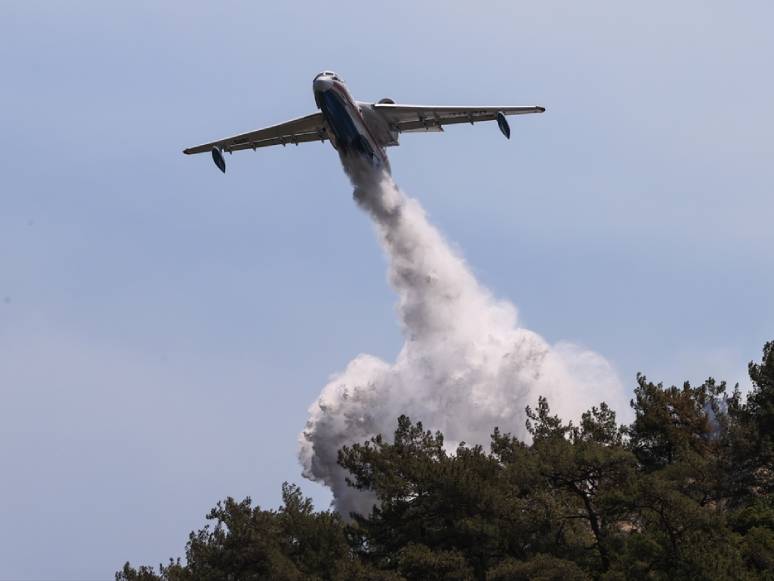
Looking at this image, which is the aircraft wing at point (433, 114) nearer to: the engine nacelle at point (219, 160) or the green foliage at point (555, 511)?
the engine nacelle at point (219, 160)

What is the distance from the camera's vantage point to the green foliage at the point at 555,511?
46.3 m

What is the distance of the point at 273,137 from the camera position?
78875mm

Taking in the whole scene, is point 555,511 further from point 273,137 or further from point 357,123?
point 273,137

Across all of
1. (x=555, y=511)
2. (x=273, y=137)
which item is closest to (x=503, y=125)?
(x=273, y=137)

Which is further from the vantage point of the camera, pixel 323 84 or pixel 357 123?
pixel 357 123

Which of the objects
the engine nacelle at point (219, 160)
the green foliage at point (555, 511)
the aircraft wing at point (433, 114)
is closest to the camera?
the green foliage at point (555, 511)

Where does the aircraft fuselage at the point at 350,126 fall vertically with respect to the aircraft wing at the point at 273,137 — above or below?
below

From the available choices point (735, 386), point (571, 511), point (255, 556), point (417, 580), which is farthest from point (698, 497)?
point (255, 556)

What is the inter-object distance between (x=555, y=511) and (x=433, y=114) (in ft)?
97.9

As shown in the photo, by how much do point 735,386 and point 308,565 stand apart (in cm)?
2526

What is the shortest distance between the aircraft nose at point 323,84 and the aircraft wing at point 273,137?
8.35 m

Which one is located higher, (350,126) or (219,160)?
(219,160)

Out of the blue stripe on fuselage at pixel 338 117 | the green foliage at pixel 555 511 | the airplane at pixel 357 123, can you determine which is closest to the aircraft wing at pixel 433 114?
the airplane at pixel 357 123

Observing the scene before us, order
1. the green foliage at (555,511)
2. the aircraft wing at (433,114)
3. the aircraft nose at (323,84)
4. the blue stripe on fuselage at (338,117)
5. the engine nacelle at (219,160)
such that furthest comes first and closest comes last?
the engine nacelle at (219,160), the aircraft wing at (433,114), the blue stripe on fuselage at (338,117), the aircraft nose at (323,84), the green foliage at (555,511)
